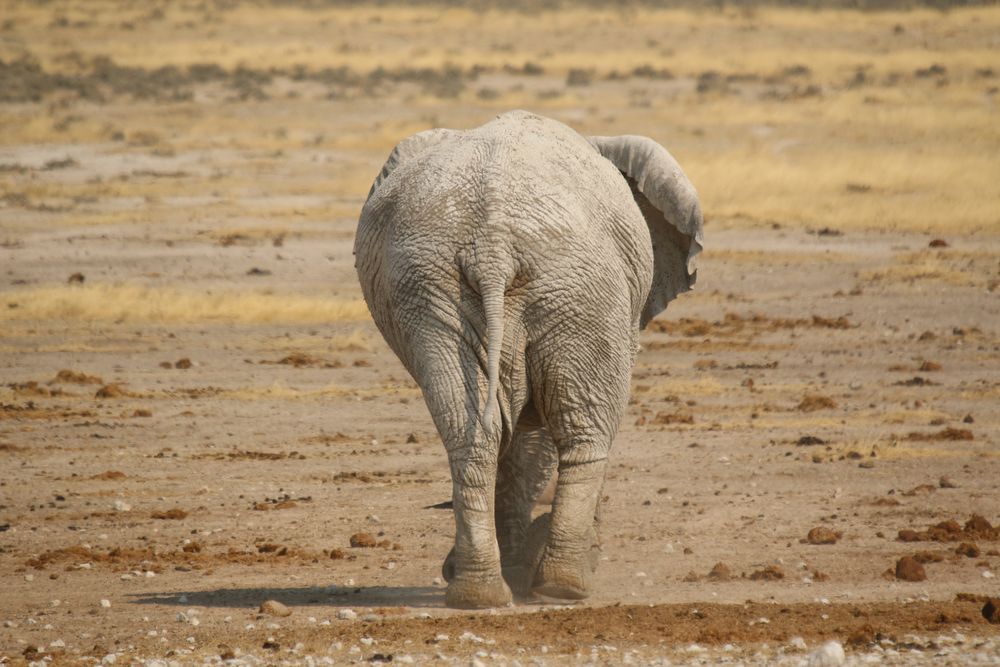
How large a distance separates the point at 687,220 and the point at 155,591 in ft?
9.74

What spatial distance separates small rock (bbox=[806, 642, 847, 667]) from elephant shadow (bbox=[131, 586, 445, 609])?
1.82 m

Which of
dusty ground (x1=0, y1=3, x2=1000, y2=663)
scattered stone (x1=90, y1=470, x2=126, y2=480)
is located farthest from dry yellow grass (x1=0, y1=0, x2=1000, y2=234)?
scattered stone (x1=90, y1=470, x2=126, y2=480)

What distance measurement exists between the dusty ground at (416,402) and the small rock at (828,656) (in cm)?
30

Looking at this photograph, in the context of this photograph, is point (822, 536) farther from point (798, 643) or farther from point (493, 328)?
point (493, 328)

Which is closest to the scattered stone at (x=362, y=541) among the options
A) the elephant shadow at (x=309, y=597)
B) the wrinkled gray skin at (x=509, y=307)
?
the elephant shadow at (x=309, y=597)

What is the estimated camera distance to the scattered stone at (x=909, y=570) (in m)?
8.21

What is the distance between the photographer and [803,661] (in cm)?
660

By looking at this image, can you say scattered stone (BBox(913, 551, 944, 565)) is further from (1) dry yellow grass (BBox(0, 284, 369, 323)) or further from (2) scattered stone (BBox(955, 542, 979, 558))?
(1) dry yellow grass (BBox(0, 284, 369, 323))

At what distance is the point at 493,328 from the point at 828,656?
1728mm

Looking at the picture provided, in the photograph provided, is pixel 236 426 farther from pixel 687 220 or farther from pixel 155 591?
pixel 687 220

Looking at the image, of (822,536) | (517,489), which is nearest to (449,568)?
(517,489)

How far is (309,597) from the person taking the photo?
8047 mm

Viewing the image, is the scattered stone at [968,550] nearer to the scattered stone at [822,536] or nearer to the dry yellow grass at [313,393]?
the scattered stone at [822,536]

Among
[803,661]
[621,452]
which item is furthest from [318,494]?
[803,661]
